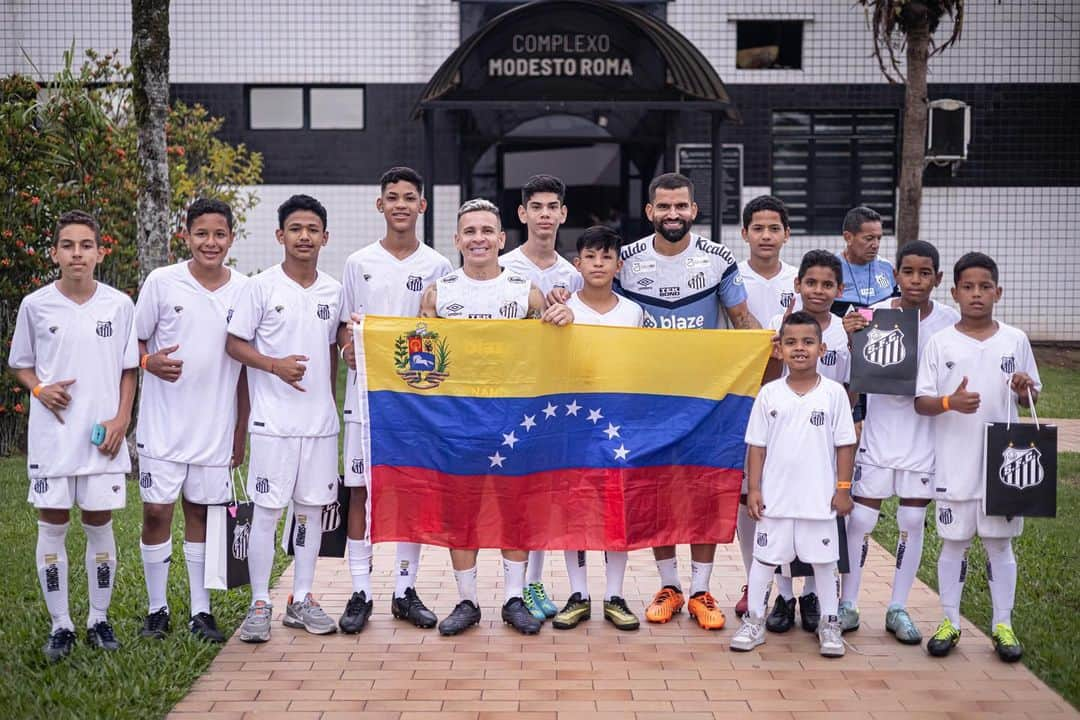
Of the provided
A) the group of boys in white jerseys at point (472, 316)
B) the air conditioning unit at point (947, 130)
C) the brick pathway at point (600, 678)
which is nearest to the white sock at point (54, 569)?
the group of boys in white jerseys at point (472, 316)

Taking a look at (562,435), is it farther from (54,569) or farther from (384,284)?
(54,569)

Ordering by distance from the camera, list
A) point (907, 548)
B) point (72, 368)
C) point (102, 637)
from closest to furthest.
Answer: point (72, 368) < point (102, 637) < point (907, 548)

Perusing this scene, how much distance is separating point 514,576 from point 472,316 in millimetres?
1356

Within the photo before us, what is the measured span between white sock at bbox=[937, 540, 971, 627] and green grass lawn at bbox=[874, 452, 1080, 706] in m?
0.23

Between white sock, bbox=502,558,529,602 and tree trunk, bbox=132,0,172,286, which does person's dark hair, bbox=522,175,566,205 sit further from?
tree trunk, bbox=132,0,172,286

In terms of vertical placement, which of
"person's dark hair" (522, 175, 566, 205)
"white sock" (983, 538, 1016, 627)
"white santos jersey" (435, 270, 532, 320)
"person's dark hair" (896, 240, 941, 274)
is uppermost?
"person's dark hair" (522, 175, 566, 205)

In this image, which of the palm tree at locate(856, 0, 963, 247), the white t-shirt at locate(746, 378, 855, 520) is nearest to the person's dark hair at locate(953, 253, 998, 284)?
the white t-shirt at locate(746, 378, 855, 520)

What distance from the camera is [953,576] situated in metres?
5.99

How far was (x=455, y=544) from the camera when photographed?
20.8ft

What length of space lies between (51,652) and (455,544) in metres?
1.97

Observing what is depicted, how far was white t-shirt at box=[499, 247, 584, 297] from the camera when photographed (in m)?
6.50

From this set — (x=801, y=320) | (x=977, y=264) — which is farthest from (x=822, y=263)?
(x=977, y=264)

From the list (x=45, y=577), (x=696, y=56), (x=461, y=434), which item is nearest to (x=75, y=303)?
(x=45, y=577)

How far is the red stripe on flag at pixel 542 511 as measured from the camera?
6.33 metres
